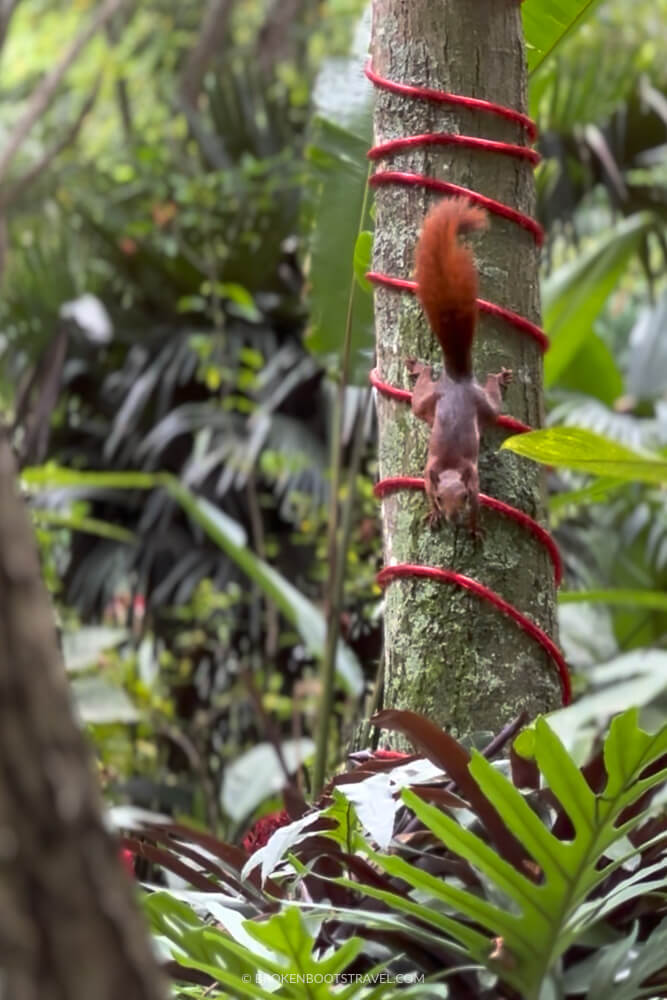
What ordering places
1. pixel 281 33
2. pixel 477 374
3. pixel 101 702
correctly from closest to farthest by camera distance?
pixel 477 374 → pixel 101 702 → pixel 281 33

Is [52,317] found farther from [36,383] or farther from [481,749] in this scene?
[481,749]

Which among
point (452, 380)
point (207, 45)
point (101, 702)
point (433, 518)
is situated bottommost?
point (101, 702)

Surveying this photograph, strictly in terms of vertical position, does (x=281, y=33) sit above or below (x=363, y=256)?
above

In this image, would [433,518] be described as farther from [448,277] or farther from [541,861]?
[541,861]

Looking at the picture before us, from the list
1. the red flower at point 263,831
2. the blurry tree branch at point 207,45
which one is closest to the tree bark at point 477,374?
the red flower at point 263,831

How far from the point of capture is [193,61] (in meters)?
3.73

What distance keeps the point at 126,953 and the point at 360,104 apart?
1.14 meters

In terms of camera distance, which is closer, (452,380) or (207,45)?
(452,380)

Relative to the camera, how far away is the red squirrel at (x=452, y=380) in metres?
0.84

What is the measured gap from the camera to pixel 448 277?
2.74ft

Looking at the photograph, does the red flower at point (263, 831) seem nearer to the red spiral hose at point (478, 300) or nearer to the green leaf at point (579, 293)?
the red spiral hose at point (478, 300)

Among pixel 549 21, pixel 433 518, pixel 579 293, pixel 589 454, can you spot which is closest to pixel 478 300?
pixel 433 518

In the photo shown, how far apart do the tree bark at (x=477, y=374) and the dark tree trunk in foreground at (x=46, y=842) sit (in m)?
0.56

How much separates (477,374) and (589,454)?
26 cm
